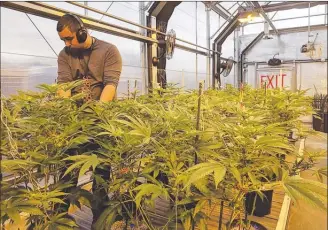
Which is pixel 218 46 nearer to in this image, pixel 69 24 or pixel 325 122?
pixel 325 122

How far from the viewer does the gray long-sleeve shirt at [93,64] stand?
68.5 inches

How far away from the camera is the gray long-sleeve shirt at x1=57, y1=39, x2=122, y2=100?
1739 mm

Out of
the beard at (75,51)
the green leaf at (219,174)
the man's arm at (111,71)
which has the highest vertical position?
the beard at (75,51)

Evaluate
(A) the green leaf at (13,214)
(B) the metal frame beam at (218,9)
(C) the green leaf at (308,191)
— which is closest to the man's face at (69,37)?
(A) the green leaf at (13,214)

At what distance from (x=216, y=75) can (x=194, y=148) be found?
→ 22.4ft

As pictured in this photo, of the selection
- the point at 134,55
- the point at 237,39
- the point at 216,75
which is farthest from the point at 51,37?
the point at 237,39

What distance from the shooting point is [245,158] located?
77 cm

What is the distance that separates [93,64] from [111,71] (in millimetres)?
129

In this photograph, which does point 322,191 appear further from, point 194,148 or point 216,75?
point 216,75

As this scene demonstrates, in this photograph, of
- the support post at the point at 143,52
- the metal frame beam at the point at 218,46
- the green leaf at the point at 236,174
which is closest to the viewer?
the green leaf at the point at 236,174

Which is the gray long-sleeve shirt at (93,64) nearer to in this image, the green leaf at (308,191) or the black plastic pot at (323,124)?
the green leaf at (308,191)

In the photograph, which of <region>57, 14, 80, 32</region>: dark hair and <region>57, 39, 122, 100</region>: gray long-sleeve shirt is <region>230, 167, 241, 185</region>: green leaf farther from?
<region>57, 14, 80, 32</region>: dark hair

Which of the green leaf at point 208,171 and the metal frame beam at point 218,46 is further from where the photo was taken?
the metal frame beam at point 218,46

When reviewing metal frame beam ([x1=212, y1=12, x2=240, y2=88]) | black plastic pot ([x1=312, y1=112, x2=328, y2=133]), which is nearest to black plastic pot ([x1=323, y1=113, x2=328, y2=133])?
black plastic pot ([x1=312, y1=112, x2=328, y2=133])
